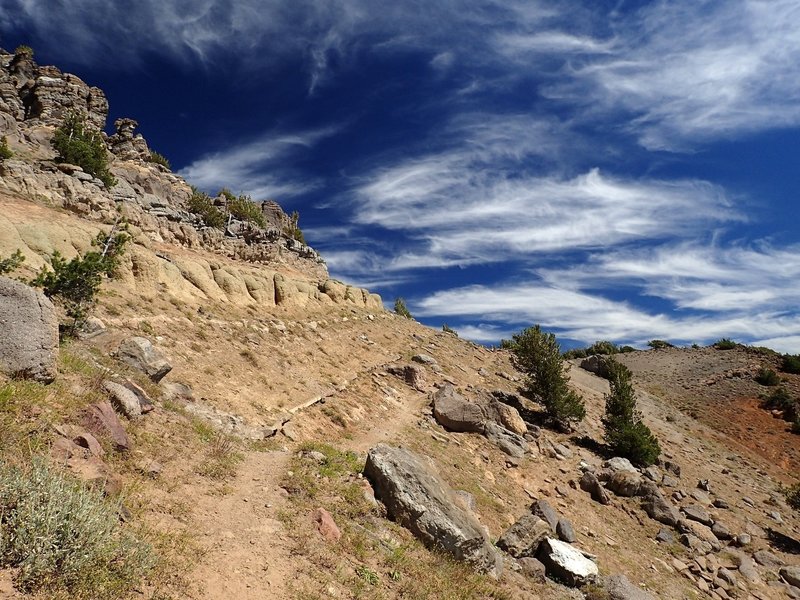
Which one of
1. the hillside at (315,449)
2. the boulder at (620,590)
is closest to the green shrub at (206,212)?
the hillside at (315,449)

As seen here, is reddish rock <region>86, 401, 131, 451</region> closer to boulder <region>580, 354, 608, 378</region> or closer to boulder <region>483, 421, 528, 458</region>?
boulder <region>483, 421, 528, 458</region>

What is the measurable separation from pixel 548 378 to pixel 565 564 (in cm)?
2044

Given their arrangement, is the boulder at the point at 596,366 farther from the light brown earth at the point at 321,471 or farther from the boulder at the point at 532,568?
the boulder at the point at 532,568

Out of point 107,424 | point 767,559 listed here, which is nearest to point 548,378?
point 767,559

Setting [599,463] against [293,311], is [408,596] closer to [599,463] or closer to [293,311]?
[599,463]

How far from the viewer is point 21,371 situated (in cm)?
933

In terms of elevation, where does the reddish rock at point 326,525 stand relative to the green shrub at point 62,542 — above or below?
below

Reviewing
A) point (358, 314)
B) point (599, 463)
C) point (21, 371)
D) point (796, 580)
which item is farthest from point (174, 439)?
point (358, 314)

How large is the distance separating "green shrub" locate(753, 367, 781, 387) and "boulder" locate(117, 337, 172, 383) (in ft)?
264

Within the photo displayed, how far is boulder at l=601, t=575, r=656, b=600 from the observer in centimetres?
1228

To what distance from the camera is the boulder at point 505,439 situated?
78.7ft

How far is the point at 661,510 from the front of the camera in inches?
846

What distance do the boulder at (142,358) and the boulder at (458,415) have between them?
1579cm

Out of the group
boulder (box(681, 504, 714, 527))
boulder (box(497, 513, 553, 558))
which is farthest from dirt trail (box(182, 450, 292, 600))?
boulder (box(681, 504, 714, 527))
